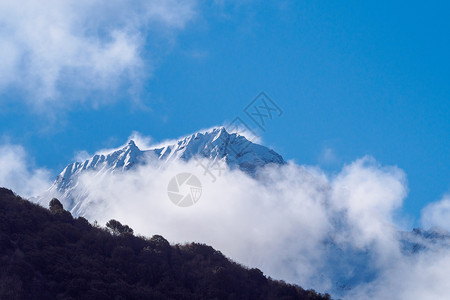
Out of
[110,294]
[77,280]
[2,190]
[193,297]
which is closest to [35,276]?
[77,280]

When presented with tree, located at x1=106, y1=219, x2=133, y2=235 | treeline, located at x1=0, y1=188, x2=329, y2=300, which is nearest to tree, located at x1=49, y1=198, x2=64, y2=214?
treeline, located at x1=0, y1=188, x2=329, y2=300

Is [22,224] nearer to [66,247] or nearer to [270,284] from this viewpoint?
[66,247]

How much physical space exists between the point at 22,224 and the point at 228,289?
43.9ft

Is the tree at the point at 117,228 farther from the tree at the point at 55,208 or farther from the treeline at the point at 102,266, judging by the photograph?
the tree at the point at 55,208

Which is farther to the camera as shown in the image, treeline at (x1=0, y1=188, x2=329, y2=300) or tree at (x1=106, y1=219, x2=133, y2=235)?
tree at (x1=106, y1=219, x2=133, y2=235)

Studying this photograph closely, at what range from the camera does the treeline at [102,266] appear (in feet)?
88.8

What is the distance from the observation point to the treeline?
27078 mm

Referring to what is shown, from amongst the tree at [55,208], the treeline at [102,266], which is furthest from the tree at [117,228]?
the tree at [55,208]

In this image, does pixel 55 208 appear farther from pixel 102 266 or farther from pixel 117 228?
pixel 102 266

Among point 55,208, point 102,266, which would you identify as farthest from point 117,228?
point 102,266

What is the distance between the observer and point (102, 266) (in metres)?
30.6

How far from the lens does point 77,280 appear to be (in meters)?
27.6

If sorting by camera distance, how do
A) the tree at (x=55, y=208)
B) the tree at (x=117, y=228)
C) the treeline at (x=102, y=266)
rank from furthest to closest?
the tree at (x=117, y=228)
the tree at (x=55, y=208)
the treeline at (x=102, y=266)

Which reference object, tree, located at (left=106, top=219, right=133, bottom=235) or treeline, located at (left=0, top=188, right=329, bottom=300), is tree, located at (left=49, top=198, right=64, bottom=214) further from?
tree, located at (left=106, top=219, right=133, bottom=235)
